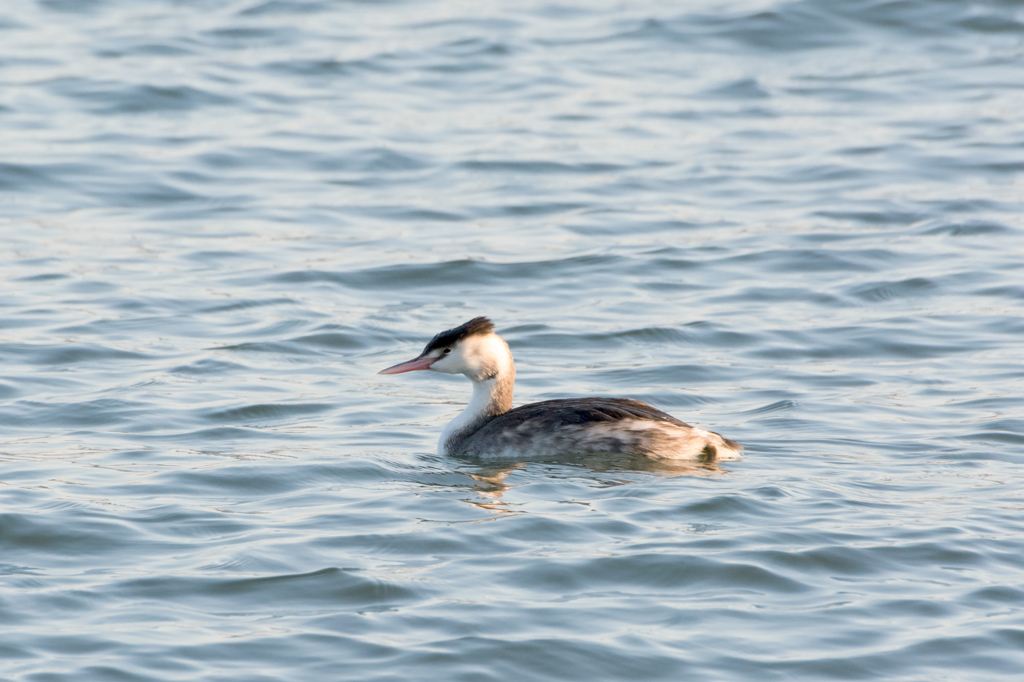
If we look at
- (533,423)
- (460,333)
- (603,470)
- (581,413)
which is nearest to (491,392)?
(460,333)

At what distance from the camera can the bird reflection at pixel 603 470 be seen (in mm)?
7773

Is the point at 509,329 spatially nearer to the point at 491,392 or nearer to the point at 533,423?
the point at 491,392

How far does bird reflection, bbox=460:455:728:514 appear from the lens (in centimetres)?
777

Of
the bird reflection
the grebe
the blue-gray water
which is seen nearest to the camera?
the blue-gray water

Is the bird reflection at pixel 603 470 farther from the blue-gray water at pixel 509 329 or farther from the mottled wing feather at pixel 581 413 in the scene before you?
the mottled wing feather at pixel 581 413

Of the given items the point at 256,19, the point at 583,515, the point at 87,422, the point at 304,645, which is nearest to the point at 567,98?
the point at 256,19

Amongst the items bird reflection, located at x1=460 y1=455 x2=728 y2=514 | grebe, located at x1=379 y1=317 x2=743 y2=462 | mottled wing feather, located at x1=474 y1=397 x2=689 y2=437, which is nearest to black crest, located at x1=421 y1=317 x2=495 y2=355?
grebe, located at x1=379 y1=317 x2=743 y2=462

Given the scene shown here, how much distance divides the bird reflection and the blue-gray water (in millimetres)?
40

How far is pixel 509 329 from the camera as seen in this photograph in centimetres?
1109

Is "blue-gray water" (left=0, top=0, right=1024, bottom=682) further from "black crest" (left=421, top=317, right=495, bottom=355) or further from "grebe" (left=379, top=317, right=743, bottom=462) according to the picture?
"black crest" (left=421, top=317, right=495, bottom=355)

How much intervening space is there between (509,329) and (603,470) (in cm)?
311

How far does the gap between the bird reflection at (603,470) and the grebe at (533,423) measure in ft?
0.16

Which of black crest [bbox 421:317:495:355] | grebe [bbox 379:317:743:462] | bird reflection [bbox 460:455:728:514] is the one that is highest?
black crest [bbox 421:317:495:355]

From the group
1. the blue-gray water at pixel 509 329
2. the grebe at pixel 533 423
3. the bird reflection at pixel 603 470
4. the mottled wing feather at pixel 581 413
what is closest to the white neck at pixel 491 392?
the grebe at pixel 533 423
